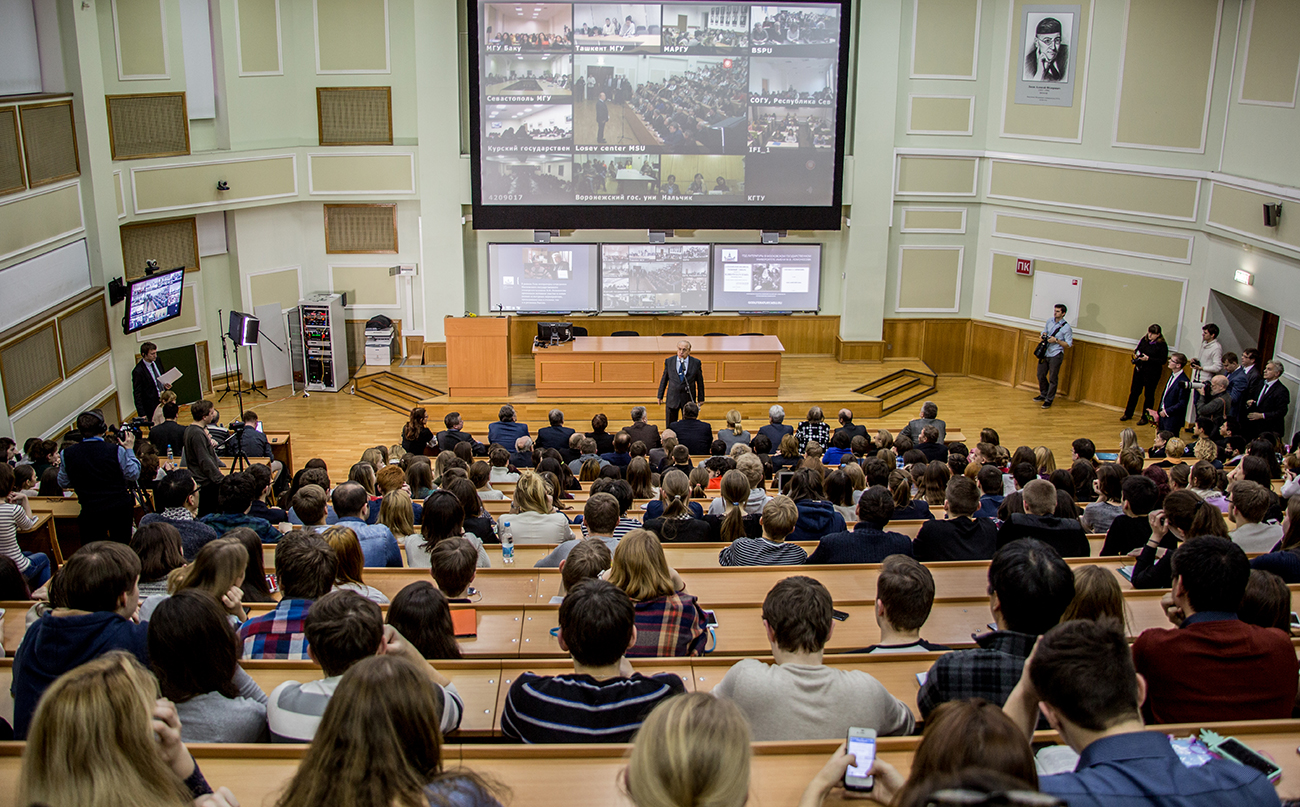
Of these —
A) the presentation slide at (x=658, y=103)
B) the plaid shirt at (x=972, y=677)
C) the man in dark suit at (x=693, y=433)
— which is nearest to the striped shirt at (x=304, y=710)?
the plaid shirt at (x=972, y=677)

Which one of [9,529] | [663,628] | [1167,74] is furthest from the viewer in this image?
[1167,74]

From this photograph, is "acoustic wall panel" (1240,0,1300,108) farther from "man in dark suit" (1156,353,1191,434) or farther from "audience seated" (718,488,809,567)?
"audience seated" (718,488,809,567)

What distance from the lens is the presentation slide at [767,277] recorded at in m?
15.3

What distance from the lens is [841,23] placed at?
1373 cm

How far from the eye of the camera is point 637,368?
13.6 m

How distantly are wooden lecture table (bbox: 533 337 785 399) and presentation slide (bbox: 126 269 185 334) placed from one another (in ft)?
15.1

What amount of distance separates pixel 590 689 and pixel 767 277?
42.2 ft

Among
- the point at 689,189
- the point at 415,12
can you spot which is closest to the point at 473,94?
the point at 415,12

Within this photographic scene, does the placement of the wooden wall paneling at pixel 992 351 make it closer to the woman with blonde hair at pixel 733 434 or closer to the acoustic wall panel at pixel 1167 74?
the acoustic wall panel at pixel 1167 74

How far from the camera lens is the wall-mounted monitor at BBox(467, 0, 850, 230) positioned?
1364 centimetres

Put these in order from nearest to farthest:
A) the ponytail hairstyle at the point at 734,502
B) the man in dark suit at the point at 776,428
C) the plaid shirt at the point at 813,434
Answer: the ponytail hairstyle at the point at 734,502 → the plaid shirt at the point at 813,434 → the man in dark suit at the point at 776,428

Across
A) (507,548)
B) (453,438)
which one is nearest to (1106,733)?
(507,548)

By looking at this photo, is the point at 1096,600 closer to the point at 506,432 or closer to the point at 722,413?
the point at 506,432

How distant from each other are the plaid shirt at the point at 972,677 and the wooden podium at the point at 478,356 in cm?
1061
